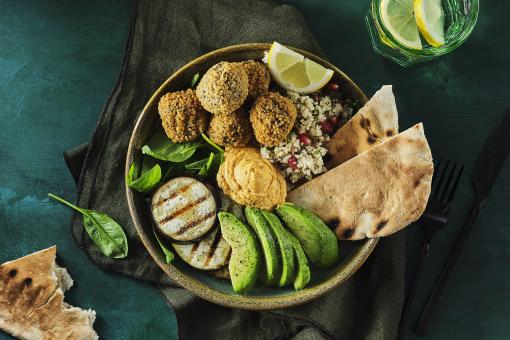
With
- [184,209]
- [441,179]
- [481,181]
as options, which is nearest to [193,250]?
[184,209]

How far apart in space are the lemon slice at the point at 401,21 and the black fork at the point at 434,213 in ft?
2.14

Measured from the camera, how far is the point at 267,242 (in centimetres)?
286

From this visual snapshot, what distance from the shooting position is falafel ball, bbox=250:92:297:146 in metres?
2.84

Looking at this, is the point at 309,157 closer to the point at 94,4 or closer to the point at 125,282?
the point at 125,282

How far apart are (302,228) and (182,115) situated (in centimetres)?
78

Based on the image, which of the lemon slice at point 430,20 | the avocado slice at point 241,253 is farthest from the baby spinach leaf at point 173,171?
the lemon slice at point 430,20

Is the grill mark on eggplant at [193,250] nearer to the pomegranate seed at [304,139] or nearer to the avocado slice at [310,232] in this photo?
the avocado slice at [310,232]

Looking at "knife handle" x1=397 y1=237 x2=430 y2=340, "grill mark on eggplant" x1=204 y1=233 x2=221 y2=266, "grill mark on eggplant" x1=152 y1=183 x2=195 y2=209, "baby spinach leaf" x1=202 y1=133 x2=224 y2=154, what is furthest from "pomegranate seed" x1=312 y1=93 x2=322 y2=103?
→ "knife handle" x1=397 y1=237 x2=430 y2=340

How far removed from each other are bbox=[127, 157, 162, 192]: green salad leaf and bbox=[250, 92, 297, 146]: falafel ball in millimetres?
523

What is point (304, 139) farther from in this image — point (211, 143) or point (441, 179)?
point (441, 179)

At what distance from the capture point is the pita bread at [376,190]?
2871mm

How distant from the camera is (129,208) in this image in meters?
3.14

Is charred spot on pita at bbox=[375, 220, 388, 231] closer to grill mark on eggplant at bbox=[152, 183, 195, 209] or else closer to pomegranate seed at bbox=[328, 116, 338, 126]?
pomegranate seed at bbox=[328, 116, 338, 126]

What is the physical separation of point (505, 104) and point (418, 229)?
2.78 feet
